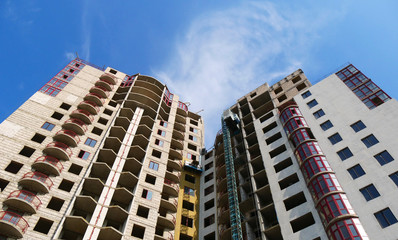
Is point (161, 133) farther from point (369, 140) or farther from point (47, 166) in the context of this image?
point (369, 140)

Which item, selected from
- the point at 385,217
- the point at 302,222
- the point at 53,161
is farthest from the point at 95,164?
the point at 385,217

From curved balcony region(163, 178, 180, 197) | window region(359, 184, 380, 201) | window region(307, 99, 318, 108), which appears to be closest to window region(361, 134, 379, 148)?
window region(359, 184, 380, 201)

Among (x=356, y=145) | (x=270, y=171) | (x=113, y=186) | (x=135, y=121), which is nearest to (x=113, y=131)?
(x=135, y=121)

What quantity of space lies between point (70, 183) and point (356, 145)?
36274 mm

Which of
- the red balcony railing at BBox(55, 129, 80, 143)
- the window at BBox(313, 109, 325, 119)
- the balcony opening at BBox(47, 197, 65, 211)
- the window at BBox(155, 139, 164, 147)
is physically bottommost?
the balcony opening at BBox(47, 197, 65, 211)

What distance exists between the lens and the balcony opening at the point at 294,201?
39219mm

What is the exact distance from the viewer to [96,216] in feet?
121

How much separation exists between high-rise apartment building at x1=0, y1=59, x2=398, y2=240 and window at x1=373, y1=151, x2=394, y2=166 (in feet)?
0.33

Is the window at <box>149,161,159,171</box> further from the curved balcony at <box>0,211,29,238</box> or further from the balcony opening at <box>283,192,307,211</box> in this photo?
the balcony opening at <box>283,192,307,211</box>

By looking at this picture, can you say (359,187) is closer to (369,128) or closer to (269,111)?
(369,128)

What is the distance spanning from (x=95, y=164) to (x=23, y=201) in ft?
36.2

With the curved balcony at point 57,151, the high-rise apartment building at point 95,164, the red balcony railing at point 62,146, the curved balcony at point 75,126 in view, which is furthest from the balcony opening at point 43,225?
the curved balcony at point 75,126

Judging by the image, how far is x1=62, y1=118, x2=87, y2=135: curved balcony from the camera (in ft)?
152

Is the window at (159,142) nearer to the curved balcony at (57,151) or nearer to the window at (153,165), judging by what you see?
the window at (153,165)
